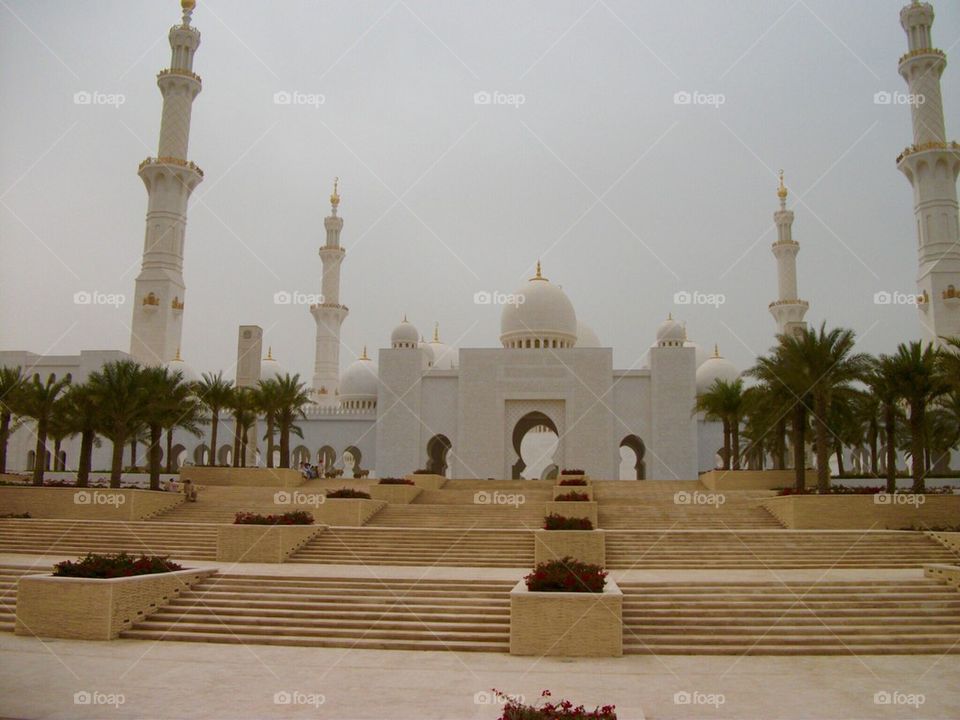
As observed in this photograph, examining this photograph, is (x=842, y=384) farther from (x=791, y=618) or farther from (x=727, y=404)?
(x=791, y=618)

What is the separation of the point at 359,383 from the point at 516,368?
1338 cm

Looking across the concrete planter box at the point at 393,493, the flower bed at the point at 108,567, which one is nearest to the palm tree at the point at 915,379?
the concrete planter box at the point at 393,493

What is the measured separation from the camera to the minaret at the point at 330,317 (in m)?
47.8

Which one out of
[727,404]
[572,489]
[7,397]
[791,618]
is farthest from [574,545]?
[7,397]

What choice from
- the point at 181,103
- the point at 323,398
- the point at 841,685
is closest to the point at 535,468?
the point at 323,398

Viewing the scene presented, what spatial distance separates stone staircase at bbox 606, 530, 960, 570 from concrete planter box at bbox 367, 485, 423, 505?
861cm

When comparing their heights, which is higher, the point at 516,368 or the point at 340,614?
the point at 516,368

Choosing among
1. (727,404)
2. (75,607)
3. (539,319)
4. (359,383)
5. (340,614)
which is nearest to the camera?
(75,607)

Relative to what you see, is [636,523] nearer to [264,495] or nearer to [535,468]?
[264,495]

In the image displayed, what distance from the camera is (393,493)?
23.8 meters

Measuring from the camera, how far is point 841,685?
26.8 feet

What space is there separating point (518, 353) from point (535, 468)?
20111mm

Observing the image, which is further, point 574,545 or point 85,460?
point 85,460

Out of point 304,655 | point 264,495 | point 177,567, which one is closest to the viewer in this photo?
point 304,655
